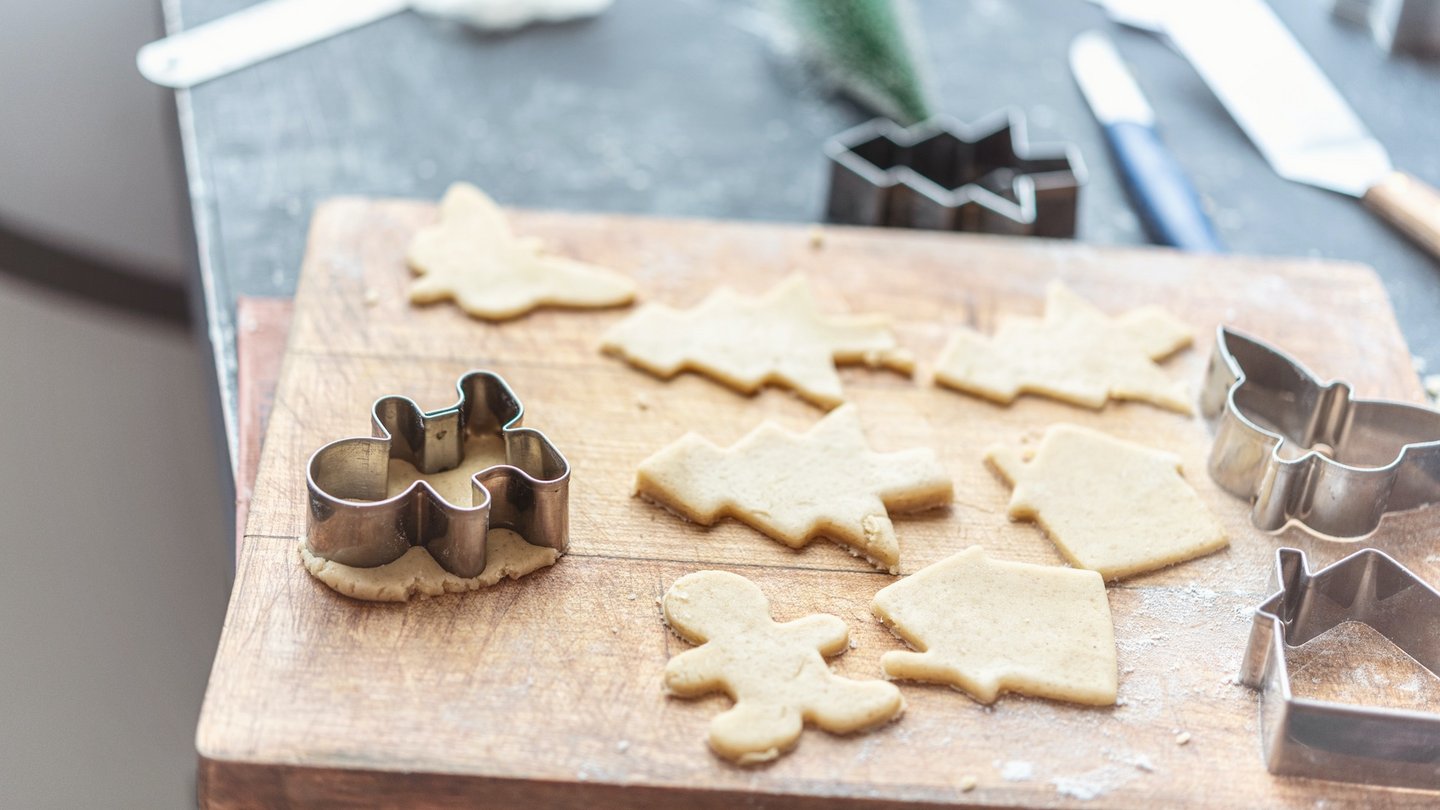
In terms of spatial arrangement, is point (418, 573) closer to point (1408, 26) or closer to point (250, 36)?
point (250, 36)

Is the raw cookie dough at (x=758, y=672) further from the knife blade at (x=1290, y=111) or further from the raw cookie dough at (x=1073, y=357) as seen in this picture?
the knife blade at (x=1290, y=111)

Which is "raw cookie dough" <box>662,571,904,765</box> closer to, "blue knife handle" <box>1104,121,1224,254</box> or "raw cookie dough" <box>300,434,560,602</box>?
"raw cookie dough" <box>300,434,560,602</box>

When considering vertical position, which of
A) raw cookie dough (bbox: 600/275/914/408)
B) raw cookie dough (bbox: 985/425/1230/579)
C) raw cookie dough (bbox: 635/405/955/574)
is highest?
raw cookie dough (bbox: 985/425/1230/579)

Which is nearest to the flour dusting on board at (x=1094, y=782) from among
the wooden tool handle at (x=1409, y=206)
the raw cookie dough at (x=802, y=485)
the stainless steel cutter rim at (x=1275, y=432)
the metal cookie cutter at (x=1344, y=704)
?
the metal cookie cutter at (x=1344, y=704)

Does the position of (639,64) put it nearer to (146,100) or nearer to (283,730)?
(146,100)

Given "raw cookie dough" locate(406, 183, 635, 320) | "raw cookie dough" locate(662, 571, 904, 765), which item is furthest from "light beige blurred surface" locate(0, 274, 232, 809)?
"raw cookie dough" locate(662, 571, 904, 765)

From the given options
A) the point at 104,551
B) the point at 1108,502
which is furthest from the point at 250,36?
the point at 1108,502
